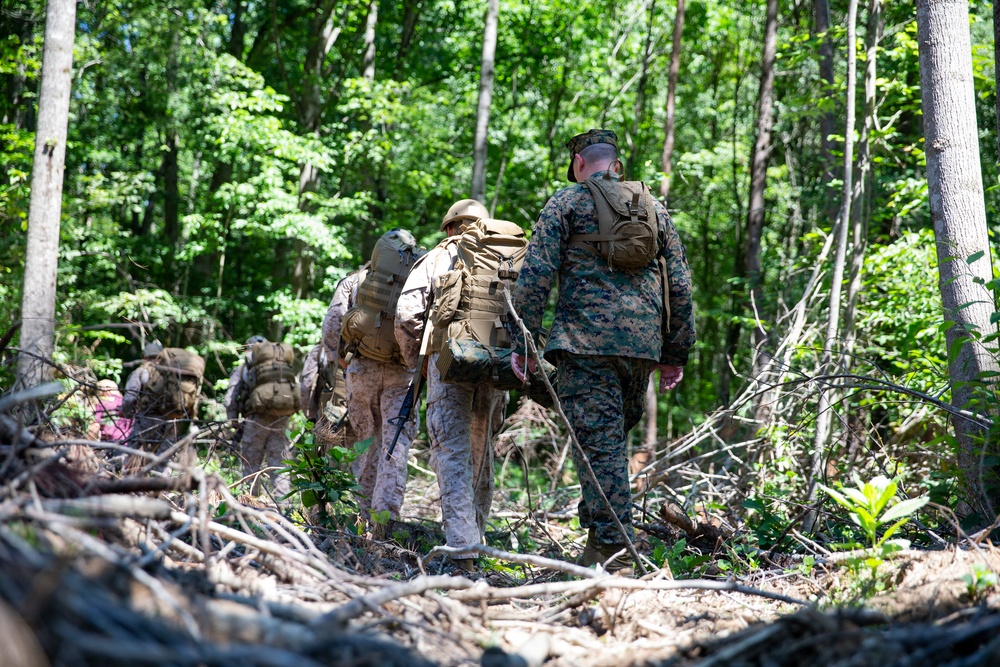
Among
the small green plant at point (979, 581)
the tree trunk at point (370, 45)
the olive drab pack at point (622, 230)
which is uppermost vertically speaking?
the tree trunk at point (370, 45)

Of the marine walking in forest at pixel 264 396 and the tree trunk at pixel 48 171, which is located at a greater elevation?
the tree trunk at pixel 48 171

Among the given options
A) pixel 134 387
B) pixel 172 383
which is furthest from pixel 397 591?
pixel 134 387

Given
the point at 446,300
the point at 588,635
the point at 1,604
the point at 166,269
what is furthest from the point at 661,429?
the point at 1,604

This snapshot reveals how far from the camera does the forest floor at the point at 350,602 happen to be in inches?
62.2

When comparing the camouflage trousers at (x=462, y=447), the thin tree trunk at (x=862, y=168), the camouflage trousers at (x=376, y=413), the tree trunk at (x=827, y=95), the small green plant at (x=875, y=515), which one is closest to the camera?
the small green plant at (x=875, y=515)

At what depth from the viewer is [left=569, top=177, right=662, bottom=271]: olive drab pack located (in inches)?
174

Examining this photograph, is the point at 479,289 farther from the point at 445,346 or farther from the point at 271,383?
the point at 271,383

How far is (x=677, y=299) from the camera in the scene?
15.6 feet

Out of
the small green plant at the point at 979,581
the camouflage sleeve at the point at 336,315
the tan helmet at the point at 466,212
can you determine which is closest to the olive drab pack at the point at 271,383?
the camouflage sleeve at the point at 336,315

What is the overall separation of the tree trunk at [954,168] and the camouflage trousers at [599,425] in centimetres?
180

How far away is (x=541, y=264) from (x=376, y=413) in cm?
228

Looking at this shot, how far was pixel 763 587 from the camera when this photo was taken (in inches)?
148

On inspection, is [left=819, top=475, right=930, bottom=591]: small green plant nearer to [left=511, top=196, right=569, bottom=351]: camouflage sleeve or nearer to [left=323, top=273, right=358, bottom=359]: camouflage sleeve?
[left=511, top=196, right=569, bottom=351]: camouflage sleeve

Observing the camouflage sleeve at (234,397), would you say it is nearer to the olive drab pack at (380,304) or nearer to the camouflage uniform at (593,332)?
the olive drab pack at (380,304)
